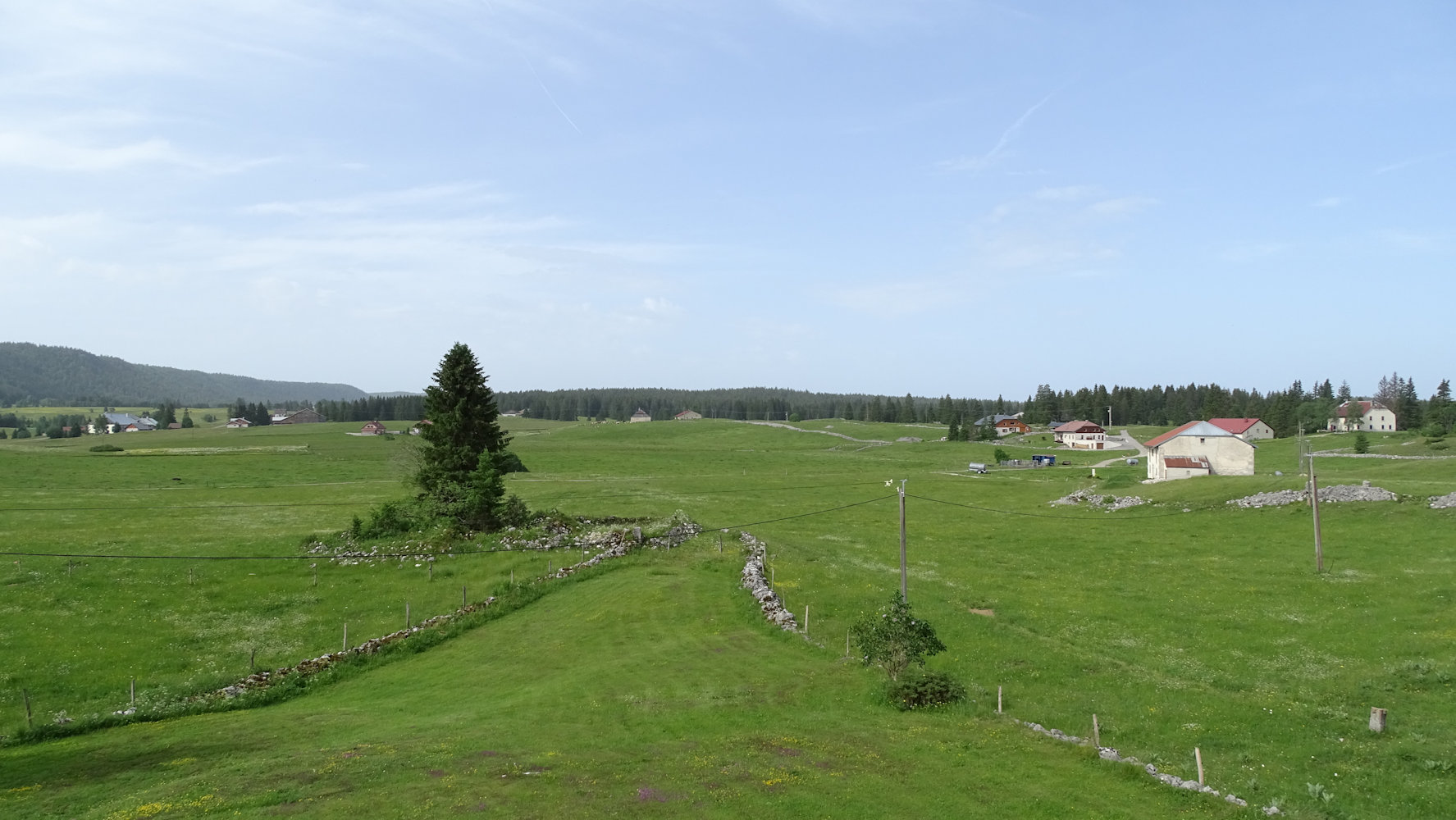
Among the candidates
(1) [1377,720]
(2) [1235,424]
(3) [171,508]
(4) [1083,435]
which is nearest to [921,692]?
(1) [1377,720]

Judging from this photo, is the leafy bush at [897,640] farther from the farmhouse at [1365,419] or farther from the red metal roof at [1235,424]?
the farmhouse at [1365,419]

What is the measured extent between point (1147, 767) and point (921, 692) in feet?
23.0

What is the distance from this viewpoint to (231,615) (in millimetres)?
37812

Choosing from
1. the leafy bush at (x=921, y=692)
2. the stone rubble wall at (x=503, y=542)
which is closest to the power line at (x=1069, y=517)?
the stone rubble wall at (x=503, y=542)

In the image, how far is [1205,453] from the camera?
90.8 m

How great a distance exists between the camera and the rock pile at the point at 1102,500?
75688mm

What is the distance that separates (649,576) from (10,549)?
1577 inches

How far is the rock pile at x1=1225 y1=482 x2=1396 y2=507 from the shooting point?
60.3 m

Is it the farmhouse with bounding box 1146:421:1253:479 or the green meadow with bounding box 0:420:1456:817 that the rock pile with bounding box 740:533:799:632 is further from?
the farmhouse with bounding box 1146:421:1253:479

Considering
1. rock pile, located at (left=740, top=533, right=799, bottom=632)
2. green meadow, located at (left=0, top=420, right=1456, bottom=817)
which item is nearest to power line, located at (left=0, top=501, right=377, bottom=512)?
green meadow, located at (left=0, top=420, right=1456, bottom=817)

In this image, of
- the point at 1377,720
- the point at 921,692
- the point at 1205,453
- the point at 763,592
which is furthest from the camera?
the point at 1205,453

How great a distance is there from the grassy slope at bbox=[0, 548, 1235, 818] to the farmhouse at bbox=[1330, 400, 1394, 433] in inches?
7751

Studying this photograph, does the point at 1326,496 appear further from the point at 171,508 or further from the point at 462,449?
the point at 171,508

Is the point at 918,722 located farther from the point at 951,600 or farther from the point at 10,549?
the point at 10,549
